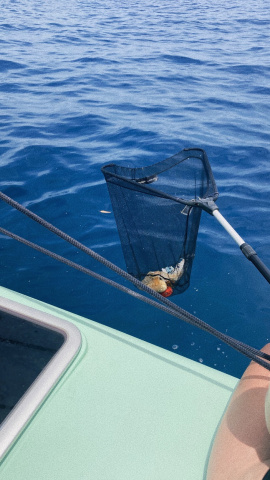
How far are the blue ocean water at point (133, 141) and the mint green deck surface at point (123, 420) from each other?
1.36 metres

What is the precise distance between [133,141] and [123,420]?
17.9 ft

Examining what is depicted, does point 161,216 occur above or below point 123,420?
above

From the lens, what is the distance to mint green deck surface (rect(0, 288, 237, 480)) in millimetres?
1857

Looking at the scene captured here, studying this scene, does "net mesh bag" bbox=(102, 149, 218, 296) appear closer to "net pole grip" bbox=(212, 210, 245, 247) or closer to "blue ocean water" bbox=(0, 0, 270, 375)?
"net pole grip" bbox=(212, 210, 245, 247)

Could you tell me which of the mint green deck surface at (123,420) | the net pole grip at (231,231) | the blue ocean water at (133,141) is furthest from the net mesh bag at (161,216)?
the mint green deck surface at (123,420)

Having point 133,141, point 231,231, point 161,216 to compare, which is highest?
point 231,231

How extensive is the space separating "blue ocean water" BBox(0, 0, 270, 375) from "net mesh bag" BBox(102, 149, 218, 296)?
75 centimetres

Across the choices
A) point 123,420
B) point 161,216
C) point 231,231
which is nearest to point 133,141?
point 161,216

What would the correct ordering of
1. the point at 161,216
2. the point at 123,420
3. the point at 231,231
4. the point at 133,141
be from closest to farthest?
the point at 123,420 → the point at 231,231 → the point at 161,216 → the point at 133,141

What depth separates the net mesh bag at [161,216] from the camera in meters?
2.97

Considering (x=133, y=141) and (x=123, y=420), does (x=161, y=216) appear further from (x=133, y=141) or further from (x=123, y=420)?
(x=133, y=141)

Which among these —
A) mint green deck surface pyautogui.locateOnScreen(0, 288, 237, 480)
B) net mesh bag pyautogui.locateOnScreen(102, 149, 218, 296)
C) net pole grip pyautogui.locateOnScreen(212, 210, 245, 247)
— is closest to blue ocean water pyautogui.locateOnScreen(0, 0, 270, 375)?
net mesh bag pyautogui.locateOnScreen(102, 149, 218, 296)

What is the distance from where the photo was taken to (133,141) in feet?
22.9

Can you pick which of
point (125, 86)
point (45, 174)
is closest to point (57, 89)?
point (125, 86)
